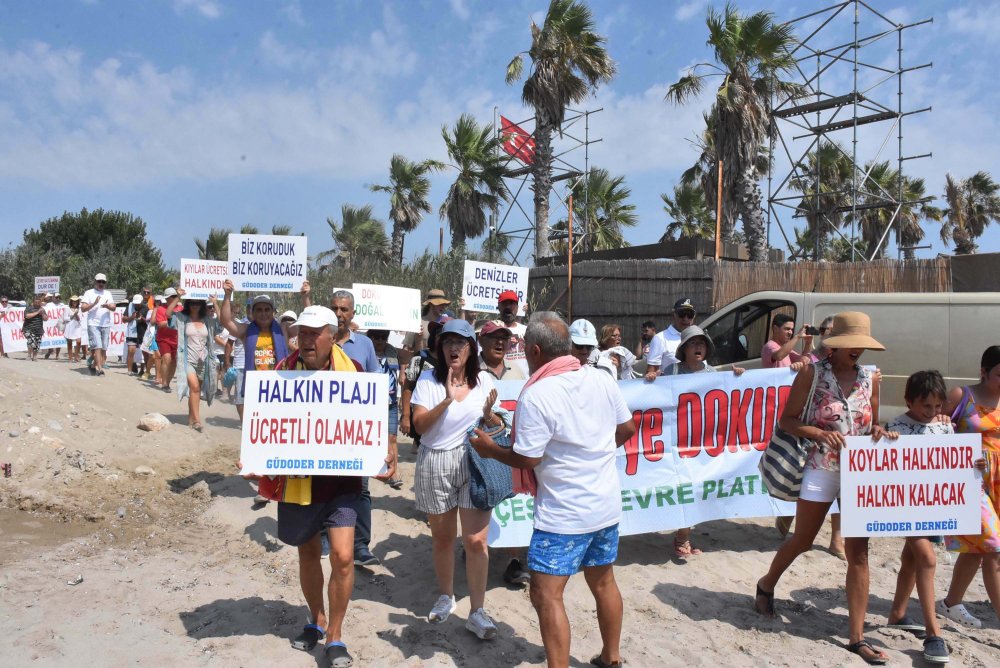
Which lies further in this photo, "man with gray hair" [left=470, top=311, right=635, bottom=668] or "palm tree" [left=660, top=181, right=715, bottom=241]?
"palm tree" [left=660, top=181, right=715, bottom=241]

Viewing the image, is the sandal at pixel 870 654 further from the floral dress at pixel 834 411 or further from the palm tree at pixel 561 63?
the palm tree at pixel 561 63

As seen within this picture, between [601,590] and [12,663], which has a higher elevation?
[601,590]

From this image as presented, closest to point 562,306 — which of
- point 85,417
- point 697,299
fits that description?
point 697,299

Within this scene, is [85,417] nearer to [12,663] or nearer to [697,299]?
[12,663]

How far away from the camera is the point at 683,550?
5457 millimetres

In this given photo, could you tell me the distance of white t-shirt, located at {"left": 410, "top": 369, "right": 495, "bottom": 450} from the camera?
4.14 m

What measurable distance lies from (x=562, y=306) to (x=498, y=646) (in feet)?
39.4

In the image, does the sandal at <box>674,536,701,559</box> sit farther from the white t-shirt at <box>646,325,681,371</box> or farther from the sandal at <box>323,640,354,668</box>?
the sandal at <box>323,640,354,668</box>

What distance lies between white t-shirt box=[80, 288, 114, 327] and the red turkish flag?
46.0ft

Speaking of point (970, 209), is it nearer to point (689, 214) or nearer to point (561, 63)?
point (689, 214)

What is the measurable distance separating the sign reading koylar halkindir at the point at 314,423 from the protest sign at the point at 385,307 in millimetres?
3732

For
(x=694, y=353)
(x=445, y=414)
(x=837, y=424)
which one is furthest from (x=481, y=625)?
(x=694, y=353)

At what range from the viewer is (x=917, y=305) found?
785 cm

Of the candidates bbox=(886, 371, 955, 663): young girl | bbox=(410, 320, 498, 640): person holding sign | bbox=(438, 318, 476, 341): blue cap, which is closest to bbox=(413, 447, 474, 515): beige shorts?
bbox=(410, 320, 498, 640): person holding sign
